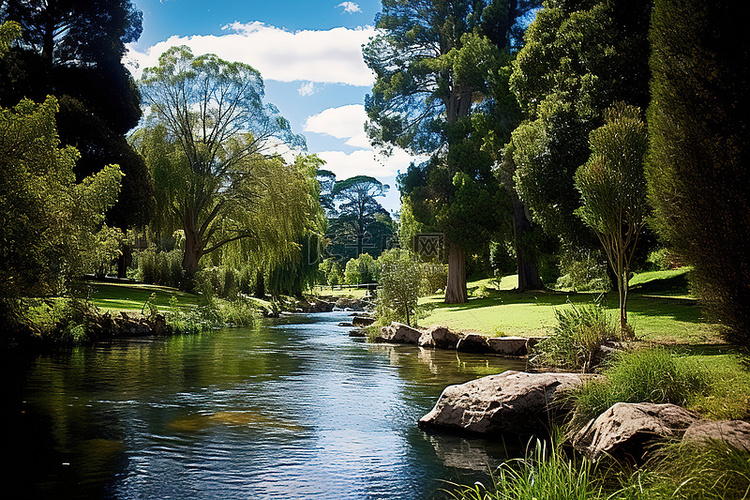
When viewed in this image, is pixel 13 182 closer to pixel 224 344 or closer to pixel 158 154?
pixel 224 344

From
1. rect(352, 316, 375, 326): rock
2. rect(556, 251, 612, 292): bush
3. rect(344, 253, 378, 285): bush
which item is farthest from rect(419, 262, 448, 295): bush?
rect(344, 253, 378, 285): bush

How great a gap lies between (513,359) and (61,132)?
21863 mm

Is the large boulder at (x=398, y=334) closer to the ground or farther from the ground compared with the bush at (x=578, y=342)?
closer to the ground

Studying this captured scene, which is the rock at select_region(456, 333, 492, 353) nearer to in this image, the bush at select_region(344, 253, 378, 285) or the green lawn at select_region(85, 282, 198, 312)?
the green lawn at select_region(85, 282, 198, 312)

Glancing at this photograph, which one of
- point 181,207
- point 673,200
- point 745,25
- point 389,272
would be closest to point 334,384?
point 673,200

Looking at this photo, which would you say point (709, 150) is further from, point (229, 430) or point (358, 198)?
point (358, 198)

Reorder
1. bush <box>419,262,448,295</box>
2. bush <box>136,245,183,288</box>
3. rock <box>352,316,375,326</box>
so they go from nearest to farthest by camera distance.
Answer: rock <box>352,316,375,326</box>, bush <box>136,245,183,288</box>, bush <box>419,262,448,295</box>

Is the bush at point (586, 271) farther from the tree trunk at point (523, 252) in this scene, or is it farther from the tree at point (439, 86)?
the tree at point (439, 86)

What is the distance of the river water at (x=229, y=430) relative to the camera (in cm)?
564

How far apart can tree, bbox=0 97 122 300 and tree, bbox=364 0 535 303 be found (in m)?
17.4

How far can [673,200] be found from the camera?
5.59 metres

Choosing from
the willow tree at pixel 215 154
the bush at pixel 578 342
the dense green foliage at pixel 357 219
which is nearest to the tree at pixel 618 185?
the bush at pixel 578 342

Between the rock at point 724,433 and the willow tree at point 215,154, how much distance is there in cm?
2777

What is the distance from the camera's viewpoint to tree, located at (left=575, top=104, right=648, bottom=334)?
13445 mm
